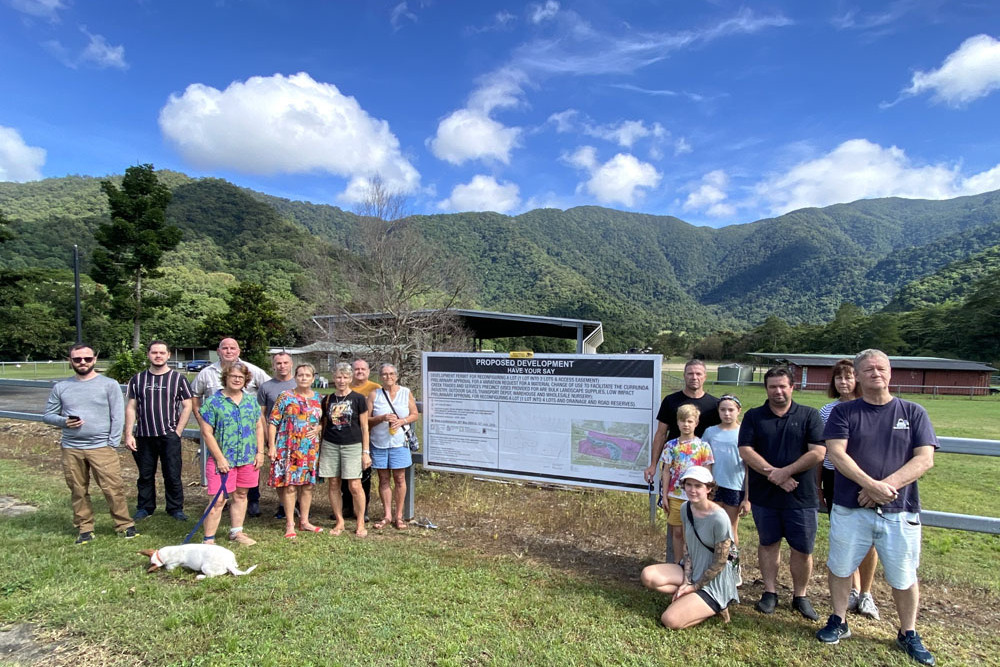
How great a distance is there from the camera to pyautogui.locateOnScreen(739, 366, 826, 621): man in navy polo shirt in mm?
3166

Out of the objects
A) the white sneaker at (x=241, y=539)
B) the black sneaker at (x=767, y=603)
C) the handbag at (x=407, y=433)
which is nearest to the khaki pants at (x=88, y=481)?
the white sneaker at (x=241, y=539)

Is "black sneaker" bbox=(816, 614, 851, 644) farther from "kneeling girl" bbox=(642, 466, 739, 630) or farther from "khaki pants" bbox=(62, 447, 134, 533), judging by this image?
"khaki pants" bbox=(62, 447, 134, 533)

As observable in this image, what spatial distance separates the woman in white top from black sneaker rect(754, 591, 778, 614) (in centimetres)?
297

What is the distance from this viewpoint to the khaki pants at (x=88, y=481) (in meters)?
4.31

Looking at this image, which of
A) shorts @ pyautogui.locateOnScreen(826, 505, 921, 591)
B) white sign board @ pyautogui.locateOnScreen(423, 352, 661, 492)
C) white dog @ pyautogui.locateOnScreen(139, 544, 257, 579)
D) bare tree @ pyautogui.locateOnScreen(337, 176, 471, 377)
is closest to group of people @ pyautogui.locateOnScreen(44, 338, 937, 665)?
shorts @ pyautogui.locateOnScreen(826, 505, 921, 591)

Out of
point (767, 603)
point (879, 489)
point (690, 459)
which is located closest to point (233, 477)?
point (690, 459)

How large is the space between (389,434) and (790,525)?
3.26m

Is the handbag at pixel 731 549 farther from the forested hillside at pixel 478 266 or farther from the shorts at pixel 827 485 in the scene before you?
the forested hillside at pixel 478 266

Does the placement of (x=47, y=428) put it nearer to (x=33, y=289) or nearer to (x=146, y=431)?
(x=146, y=431)

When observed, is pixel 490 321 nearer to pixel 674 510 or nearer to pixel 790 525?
pixel 674 510

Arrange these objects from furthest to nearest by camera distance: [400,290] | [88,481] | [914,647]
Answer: [400,290] → [88,481] → [914,647]

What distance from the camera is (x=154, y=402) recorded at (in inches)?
186

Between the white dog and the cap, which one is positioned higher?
the cap

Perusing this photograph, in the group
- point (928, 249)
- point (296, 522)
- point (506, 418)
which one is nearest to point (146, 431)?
point (296, 522)
